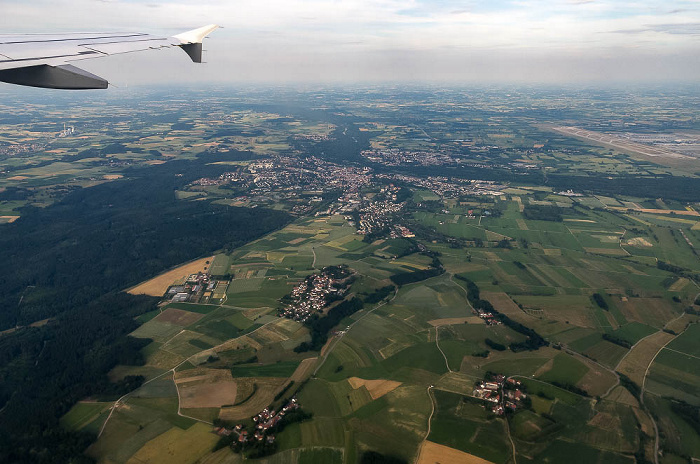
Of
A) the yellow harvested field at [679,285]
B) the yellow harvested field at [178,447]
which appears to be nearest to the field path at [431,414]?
the yellow harvested field at [178,447]

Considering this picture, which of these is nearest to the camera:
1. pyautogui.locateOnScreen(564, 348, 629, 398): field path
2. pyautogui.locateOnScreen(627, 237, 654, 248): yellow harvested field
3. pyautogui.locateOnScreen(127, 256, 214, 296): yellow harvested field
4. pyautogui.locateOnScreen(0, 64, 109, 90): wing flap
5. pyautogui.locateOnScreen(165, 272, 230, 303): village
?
pyautogui.locateOnScreen(0, 64, 109, 90): wing flap

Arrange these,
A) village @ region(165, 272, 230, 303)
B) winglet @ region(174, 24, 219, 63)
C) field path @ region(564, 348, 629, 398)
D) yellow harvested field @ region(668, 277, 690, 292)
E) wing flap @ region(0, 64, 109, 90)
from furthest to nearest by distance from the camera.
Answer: yellow harvested field @ region(668, 277, 690, 292), village @ region(165, 272, 230, 303), field path @ region(564, 348, 629, 398), winglet @ region(174, 24, 219, 63), wing flap @ region(0, 64, 109, 90)

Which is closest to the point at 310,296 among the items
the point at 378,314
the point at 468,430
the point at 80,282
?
the point at 378,314

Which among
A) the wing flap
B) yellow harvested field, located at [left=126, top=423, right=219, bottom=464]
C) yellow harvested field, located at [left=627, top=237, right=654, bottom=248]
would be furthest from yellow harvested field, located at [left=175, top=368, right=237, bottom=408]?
yellow harvested field, located at [left=627, top=237, right=654, bottom=248]

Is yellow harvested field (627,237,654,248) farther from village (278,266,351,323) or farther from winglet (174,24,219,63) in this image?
winglet (174,24,219,63)

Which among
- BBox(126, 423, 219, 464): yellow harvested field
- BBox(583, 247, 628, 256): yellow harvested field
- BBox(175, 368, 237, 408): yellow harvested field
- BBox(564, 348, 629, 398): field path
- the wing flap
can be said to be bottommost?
BBox(126, 423, 219, 464): yellow harvested field

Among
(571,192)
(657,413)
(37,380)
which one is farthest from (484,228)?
(37,380)

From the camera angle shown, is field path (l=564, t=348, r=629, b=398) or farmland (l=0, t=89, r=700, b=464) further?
field path (l=564, t=348, r=629, b=398)
